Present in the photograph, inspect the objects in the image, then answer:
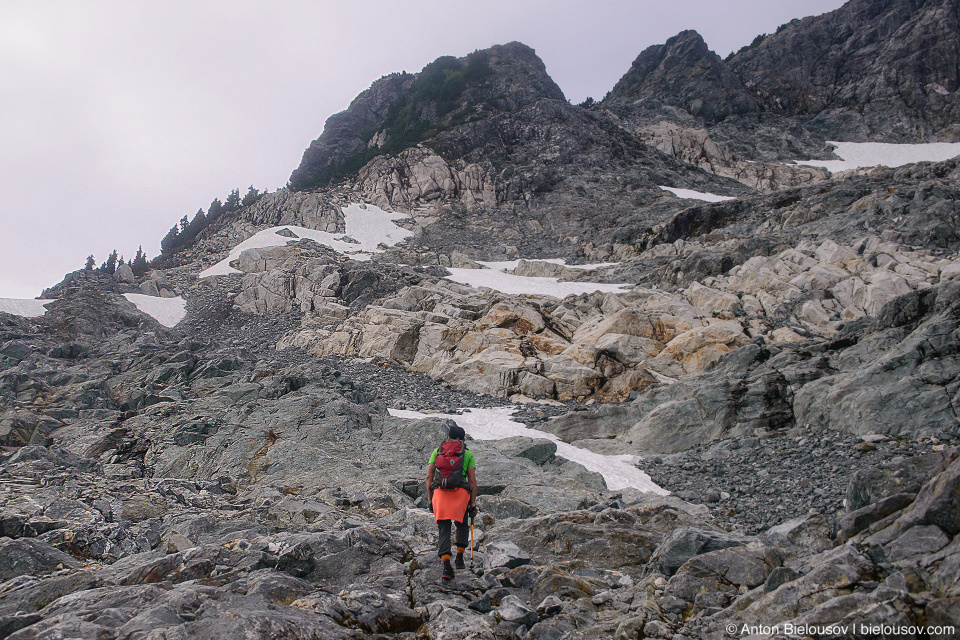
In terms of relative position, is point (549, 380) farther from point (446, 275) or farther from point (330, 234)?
point (330, 234)

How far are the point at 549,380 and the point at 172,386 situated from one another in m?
16.1

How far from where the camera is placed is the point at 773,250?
31.8m

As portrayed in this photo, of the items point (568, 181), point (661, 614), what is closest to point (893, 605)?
point (661, 614)

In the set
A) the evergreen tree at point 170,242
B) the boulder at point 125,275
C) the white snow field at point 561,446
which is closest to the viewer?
the white snow field at point 561,446

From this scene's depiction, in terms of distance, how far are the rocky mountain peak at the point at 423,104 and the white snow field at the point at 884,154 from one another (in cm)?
4361

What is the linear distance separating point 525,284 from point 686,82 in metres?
70.5

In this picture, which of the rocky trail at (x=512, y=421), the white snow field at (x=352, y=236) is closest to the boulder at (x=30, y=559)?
the rocky trail at (x=512, y=421)

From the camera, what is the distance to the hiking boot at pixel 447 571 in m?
6.09

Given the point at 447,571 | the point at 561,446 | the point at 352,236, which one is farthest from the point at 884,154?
the point at 447,571

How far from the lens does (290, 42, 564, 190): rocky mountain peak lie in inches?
2872

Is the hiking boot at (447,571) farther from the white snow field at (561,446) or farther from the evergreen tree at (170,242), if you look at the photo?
the evergreen tree at (170,242)

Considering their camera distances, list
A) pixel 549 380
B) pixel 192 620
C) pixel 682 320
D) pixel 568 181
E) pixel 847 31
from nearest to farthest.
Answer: pixel 192 620, pixel 549 380, pixel 682 320, pixel 568 181, pixel 847 31

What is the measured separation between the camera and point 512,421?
18688mm

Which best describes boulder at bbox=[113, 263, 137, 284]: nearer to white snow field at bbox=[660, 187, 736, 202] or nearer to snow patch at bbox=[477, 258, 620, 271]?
snow patch at bbox=[477, 258, 620, 271]
